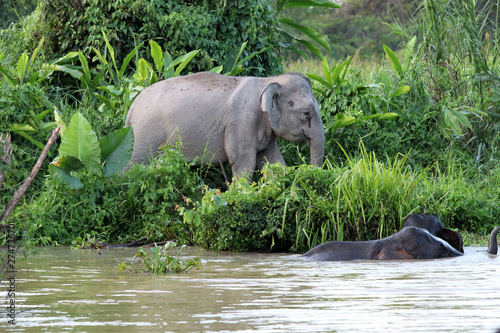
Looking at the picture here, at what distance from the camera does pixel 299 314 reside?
11.3ft

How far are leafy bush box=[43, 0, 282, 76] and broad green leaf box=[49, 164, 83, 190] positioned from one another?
3.24m

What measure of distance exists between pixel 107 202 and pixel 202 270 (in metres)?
2.75

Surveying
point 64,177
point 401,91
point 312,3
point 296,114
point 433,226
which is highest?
point 312,3

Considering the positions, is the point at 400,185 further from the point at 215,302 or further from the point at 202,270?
the point at 215,302

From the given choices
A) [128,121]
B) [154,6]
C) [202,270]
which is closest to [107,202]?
[128,121]

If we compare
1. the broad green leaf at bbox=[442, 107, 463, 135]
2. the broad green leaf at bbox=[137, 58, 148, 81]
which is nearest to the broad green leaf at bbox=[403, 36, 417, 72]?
the broad green leaf at bbox=[442, 107, 463, 135]

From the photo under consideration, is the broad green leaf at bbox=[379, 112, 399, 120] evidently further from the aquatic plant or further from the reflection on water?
the aquatic plant

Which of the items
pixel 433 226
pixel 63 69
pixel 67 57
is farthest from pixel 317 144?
pixel 67 57

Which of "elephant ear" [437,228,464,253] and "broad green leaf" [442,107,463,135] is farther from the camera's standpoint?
"broad green leaf" [442,107,463,135]

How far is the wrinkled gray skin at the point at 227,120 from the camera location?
28.3 ft

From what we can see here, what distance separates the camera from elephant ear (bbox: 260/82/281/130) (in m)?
8.51

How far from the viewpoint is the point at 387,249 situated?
593 cm

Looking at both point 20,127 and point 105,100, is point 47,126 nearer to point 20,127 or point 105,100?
point 20,127

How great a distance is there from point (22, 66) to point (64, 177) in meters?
2.55
